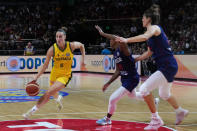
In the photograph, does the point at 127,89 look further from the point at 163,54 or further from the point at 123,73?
the point at 163,54

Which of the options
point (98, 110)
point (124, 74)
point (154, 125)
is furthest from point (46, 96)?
point (154, 125)

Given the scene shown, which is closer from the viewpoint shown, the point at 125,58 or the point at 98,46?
the point at 125,58

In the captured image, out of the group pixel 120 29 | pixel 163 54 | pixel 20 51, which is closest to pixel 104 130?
pixel 163 54

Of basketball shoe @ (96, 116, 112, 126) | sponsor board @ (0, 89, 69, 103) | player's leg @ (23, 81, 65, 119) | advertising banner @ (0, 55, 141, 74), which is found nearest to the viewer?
basketball shoe @ (96, 116, 112, 126)

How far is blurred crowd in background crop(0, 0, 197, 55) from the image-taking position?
80.6 feet

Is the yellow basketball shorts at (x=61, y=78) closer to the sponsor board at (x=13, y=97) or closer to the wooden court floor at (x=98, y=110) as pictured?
the wooden court floor at (x=98, y=110)

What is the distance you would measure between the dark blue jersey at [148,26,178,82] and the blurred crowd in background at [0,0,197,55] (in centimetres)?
1454

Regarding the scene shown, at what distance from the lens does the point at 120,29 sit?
2756 cm

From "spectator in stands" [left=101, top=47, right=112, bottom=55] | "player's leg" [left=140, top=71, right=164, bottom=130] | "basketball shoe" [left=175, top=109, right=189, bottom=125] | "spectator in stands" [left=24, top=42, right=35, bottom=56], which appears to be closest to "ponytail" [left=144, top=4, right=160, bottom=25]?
"player's leg" [left=140, top=71, right=164, bottom=130]

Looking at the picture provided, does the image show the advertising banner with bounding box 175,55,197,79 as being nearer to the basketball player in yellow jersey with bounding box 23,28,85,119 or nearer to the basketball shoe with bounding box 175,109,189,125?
the basketball player in yellow jersey with bounding box 23,28,85,119

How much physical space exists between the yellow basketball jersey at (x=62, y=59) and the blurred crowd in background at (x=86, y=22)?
13.7m

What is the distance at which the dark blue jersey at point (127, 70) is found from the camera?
682 centimetres

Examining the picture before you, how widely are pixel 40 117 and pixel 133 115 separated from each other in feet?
7.12

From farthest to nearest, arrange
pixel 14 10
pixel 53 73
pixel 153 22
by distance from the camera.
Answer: pixel 14 10, pixel 53 73, pixel 153 22
